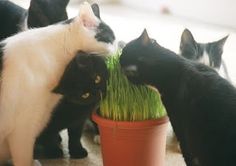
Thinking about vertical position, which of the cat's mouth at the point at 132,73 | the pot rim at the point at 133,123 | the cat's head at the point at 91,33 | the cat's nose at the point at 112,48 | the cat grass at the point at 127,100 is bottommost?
the pot rim at the point at 133,123

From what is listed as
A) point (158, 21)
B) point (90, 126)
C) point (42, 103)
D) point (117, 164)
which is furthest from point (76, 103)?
point (158, 21)

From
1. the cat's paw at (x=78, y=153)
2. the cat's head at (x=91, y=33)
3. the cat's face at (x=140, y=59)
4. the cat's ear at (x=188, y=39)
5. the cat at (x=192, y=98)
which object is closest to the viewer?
the cat at (x=192, y=98)

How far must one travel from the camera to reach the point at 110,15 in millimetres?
4418

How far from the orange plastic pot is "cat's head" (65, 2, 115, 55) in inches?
9.4

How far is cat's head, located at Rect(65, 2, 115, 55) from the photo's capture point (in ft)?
4.98

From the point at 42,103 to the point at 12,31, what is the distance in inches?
22.4

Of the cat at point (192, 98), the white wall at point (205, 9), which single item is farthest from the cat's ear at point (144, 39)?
the white wall at point (205, 9)

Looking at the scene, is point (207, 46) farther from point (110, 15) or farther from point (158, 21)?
point (110, 15)

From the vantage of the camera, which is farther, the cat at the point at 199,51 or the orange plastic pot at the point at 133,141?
the cat at the point at 199,51

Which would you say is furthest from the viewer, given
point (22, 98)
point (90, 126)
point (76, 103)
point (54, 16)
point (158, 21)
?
point (158, 21)

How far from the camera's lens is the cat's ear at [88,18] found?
1.49 metres

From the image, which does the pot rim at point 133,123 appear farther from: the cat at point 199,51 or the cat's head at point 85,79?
the cat at point 199,51

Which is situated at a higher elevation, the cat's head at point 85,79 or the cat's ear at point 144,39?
the cat's ear at point 144,39

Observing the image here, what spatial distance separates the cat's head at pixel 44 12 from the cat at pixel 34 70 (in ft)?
0.99
